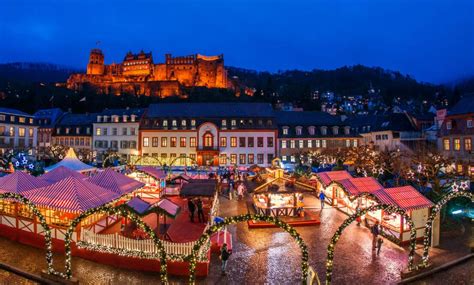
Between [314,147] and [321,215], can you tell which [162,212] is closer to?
[321,215]

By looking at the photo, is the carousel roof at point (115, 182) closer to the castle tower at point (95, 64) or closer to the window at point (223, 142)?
the window at point (223, 142)

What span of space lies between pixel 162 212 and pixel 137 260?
257 cm

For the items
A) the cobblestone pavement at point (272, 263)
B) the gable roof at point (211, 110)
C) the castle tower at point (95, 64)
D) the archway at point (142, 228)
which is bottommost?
the cobblestone pavement at point (272, 263)

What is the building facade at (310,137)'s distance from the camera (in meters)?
54.1

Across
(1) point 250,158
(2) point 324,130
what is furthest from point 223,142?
(2) point 324,130

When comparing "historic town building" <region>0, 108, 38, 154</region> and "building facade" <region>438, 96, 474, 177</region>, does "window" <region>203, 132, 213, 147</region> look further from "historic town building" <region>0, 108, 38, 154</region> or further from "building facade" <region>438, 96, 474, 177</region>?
"building facade" <region>438, 96, 474, 177</region>

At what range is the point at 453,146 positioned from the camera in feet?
137

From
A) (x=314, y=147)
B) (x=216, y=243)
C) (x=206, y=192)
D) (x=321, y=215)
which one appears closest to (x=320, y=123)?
(x=314, y=147)

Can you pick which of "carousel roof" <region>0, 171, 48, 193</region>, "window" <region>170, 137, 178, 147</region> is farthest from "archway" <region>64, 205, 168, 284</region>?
"window" <region>170, 137, 178, 147</region>

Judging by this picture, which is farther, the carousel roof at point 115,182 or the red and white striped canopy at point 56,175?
the red and white striped canopy at point 56,175

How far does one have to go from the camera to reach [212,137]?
174 feet

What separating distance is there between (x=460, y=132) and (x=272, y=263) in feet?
126

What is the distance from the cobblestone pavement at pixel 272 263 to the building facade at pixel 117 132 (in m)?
39.4

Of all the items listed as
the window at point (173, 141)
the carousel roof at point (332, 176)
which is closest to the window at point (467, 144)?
the carousel roof at point (332, 176)
